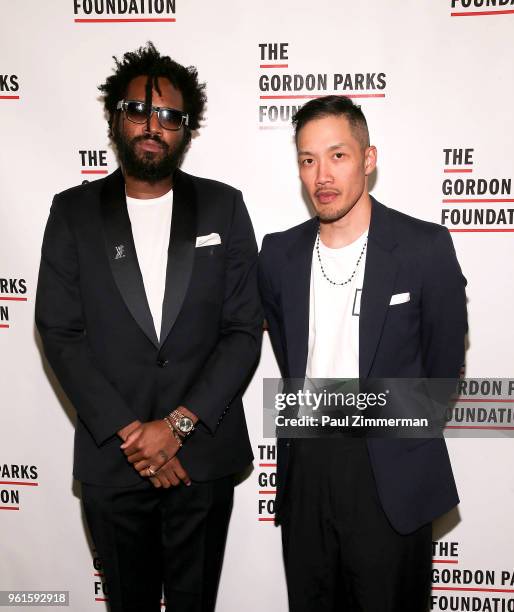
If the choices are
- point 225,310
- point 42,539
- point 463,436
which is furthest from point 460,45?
point 42,539

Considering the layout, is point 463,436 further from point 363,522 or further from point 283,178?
point 283,178

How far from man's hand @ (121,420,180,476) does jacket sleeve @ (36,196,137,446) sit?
6 cm

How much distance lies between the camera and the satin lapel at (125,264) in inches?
79.7

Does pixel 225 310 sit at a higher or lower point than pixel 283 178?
lower

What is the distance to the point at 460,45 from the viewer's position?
8.18ft

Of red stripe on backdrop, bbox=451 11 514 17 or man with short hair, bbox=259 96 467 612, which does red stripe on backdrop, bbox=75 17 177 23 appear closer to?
man with short hair, bbox=259 96 467 612

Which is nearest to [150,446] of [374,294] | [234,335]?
[234,335]

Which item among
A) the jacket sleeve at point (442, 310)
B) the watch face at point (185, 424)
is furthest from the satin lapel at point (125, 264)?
the jacket sleeve at point (442, 310)

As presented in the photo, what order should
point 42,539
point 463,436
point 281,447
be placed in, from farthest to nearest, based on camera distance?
point 42,539, point 463,436, point 281,447

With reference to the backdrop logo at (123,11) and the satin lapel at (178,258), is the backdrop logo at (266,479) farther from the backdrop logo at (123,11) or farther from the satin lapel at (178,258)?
the backdrop logo at (123,11)

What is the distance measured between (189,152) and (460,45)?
45.9 inches

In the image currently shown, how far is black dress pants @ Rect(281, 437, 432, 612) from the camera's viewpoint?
6.19 ft

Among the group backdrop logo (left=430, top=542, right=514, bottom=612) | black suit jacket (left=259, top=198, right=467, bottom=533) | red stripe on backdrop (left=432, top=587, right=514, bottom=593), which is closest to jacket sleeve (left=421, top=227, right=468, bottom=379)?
black suit jacket (left=259, top=198, right=467, bottom=533)

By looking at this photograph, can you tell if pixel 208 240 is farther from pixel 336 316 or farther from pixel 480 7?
pixel 480 7
